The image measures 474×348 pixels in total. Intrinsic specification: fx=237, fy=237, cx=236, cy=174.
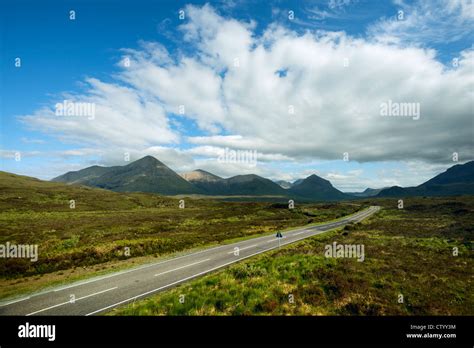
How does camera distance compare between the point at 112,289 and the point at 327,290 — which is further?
the point at 112,289

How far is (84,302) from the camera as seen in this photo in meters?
12.3

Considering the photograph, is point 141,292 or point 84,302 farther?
point 141,292

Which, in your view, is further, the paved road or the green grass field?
the paved road

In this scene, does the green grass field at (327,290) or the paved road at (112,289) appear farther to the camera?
the paved road at (112,289)

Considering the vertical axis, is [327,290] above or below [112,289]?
above

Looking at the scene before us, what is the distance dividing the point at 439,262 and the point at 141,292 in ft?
75.5

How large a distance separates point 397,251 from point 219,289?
20.0 meters
